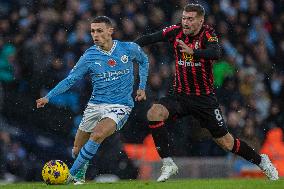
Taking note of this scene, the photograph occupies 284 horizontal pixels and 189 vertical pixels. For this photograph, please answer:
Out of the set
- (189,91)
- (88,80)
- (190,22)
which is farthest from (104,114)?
(88,80)

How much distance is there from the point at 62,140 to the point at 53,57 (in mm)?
1386

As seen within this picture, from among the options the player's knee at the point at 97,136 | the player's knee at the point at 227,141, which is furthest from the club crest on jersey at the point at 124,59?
the player's knee at the point at 227,141

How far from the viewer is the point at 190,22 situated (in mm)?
8977

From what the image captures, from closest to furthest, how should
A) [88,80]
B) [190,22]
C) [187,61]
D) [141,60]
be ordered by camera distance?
[190,22] → [187,61] → [141,60] → [88,80]

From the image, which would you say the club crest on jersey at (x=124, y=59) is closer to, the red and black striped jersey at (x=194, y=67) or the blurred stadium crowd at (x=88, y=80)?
the red and black striped jersey at (x=194, y=67)

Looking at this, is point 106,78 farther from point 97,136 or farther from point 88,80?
point 88,80

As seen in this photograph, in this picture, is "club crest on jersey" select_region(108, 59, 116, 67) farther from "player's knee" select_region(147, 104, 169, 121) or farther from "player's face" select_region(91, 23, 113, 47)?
"player's knee" select_region(147, 104, 169, 121)

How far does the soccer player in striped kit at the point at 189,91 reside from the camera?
904 cm

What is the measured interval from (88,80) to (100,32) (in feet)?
11.1

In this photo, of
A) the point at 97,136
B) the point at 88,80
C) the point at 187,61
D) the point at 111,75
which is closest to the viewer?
the point at 97,136

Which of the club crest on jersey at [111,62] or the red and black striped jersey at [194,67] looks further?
the club crest on jersey at [111,62]

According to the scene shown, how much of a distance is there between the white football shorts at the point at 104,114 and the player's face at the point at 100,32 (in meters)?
0.79

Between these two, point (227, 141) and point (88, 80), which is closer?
point (227, 141)

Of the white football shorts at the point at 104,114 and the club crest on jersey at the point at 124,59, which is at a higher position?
the club crest on jersey at the point at 124,59
